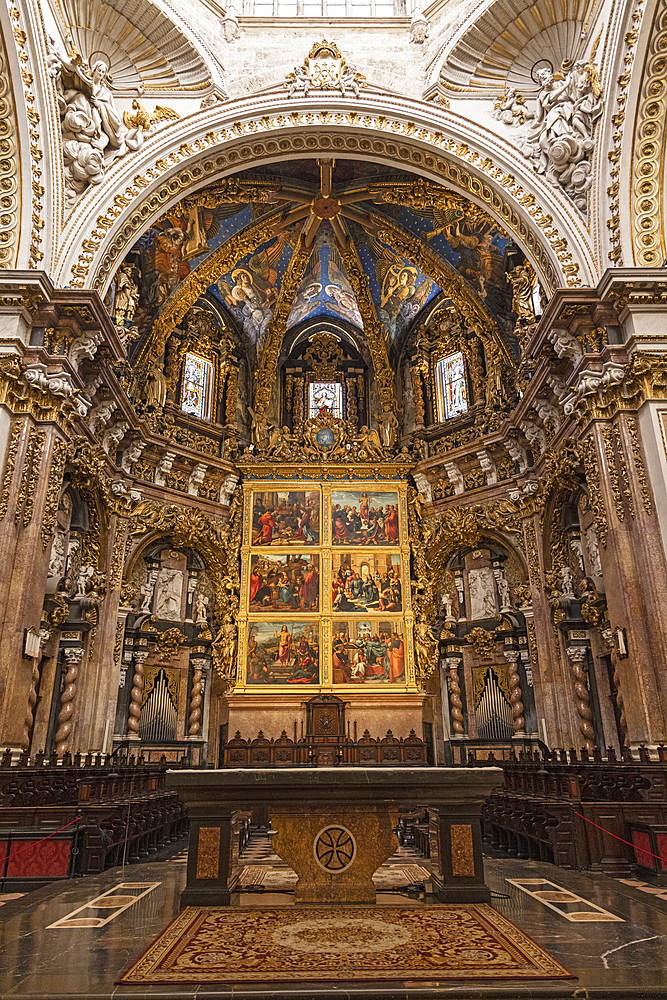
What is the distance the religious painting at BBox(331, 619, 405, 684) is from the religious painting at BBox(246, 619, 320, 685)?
2.04ft

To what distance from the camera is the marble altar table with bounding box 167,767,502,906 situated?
612cm

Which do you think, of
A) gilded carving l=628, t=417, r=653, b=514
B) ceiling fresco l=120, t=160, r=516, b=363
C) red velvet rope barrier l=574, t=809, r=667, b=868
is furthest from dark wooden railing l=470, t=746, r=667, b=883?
ceiling fresco l=120, t=160, r=516, b=363

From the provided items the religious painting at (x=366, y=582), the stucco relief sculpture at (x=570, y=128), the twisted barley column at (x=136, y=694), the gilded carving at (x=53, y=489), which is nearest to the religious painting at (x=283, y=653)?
the religious painting at (x=366, y=582)

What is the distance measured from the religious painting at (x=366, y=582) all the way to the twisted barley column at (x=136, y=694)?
5697 mm

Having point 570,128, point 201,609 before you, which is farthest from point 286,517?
point 570,128

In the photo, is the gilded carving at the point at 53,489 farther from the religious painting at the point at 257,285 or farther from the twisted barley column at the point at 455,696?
the twisted barley column at the point at 455,696

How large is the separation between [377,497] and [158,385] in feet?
24.7

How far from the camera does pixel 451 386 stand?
22516 mm

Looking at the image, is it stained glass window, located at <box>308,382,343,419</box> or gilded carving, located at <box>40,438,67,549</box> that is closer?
gilded carving, located at <box>40,438,67,549</box>

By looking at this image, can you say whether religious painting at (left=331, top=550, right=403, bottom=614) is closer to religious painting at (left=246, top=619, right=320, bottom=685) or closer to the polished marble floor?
religious painting at (left=246, top=619, right=320, bottom=685)

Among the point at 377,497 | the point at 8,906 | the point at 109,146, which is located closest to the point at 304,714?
the point at 377,497

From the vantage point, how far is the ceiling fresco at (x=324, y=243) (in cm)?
1862

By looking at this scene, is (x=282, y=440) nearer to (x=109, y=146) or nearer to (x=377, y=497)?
(x=377, y=497)

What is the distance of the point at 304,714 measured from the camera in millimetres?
19547
